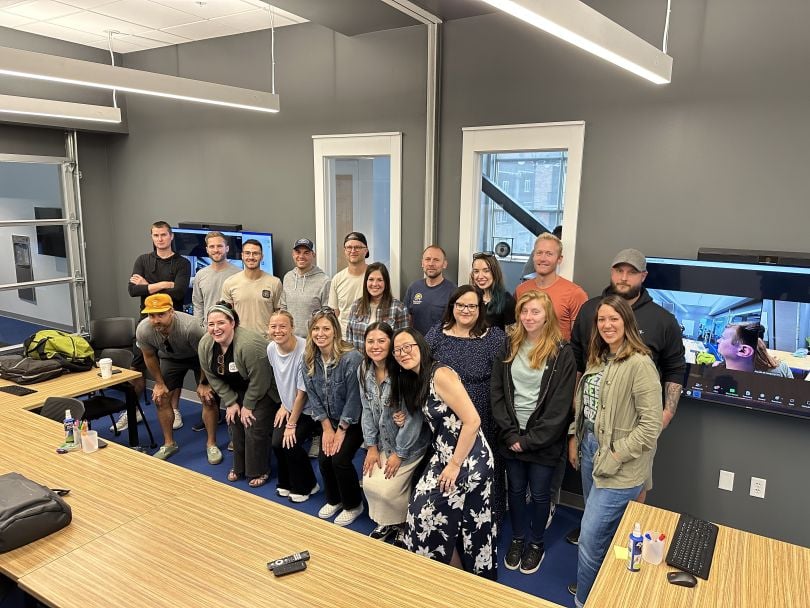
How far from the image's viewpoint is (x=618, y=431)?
2.74m

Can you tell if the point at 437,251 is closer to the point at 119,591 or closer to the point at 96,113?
the point at 119,591

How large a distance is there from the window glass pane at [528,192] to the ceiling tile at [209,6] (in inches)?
128

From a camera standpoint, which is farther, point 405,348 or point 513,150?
point 513,150

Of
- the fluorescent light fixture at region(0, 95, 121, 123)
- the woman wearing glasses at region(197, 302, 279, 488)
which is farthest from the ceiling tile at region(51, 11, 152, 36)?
the woman wearing glasses at region(197, 302, 279, 488)

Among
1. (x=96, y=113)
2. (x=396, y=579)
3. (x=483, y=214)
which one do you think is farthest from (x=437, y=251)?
(x=96, y=113)

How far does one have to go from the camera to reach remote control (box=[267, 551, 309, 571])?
2084 mm

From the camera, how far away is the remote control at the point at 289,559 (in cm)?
208

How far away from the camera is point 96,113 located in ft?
16.3

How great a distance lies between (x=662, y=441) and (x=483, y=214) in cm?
211

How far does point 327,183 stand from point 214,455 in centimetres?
256

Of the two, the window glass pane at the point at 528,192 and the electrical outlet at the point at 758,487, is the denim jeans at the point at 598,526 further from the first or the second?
the window glass pane at the point at 528,192

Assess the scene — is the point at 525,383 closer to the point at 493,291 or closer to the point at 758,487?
the point at 493,291

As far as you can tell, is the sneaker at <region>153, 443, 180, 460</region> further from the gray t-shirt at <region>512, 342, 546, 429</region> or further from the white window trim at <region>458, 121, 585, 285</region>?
the gray t-shirt at <region>512, 342, 546, 429</region>

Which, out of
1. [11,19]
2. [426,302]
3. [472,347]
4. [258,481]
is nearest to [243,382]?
[258,481]
